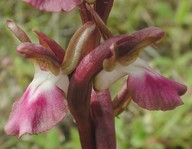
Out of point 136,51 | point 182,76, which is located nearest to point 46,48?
point 136,51

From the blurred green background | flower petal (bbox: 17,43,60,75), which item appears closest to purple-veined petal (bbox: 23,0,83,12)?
flower petal (bbox: 17,43,60,75)

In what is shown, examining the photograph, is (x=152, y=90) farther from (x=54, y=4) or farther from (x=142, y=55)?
(x=142, y=55)

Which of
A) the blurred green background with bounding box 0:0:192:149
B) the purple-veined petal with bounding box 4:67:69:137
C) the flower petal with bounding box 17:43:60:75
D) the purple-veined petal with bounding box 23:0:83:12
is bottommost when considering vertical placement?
the blurred green background with bounding box 0:0:192:149

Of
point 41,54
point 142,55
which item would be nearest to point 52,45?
point 41,54

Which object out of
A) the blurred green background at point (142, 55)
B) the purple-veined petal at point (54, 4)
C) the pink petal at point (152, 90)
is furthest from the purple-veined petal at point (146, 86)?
the blurred green background at point (142, 55)

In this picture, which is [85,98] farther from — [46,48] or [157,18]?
[157,18]

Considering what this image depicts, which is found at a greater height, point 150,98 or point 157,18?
point 150,98

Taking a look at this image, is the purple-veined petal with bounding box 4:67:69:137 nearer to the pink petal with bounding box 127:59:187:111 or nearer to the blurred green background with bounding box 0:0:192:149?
the pink petal with bounding box 127:59:187:111
